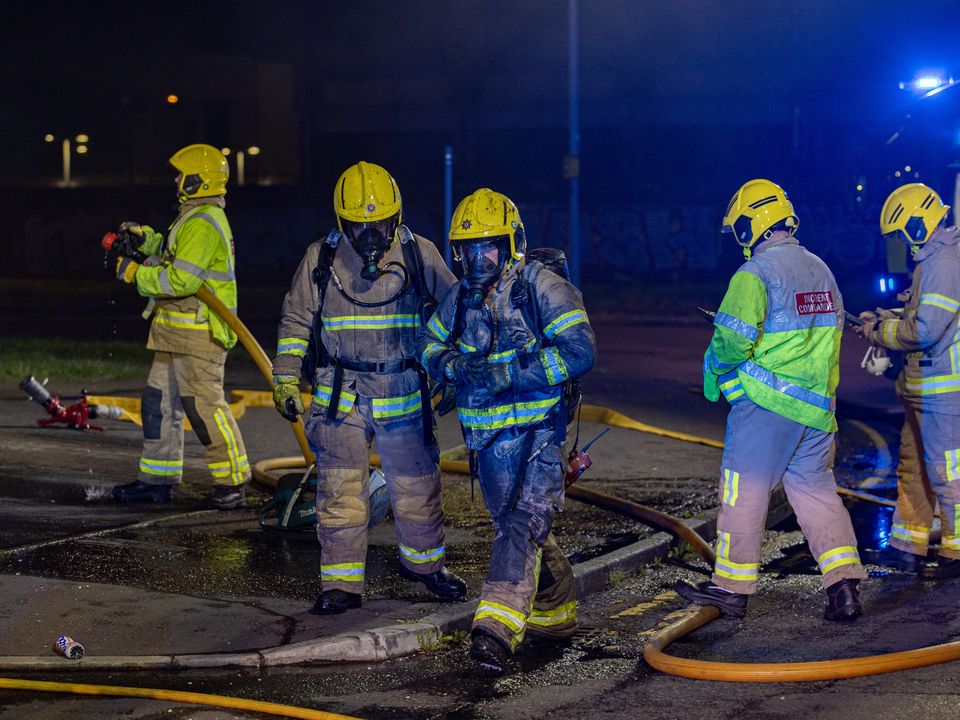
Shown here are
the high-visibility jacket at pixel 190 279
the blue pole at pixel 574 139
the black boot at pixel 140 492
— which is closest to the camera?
the high-visibility jacket at pixel 190 279

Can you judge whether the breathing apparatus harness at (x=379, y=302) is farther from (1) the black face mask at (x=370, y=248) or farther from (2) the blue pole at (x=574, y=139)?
(2) the blue pole at (x=574, y=139)

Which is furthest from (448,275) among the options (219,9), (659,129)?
(219,9)

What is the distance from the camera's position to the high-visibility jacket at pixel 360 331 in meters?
6.03

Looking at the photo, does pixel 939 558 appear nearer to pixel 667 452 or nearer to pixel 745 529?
pixel 745 529

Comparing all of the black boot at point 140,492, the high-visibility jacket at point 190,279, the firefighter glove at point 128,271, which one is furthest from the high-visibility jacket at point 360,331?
the black boot at point 140,492

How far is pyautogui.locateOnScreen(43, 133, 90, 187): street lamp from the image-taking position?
1823 inches

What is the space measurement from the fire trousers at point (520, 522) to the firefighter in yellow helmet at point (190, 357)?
292cm

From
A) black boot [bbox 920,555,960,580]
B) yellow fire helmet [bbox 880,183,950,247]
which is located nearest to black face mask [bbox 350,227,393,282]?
yellow fire helmet [bbox 880,183,950,247]

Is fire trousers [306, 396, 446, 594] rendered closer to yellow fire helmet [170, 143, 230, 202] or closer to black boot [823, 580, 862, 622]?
black boot [823, 580, 862, 622]

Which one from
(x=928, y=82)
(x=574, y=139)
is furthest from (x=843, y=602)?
(x=574, y=139)

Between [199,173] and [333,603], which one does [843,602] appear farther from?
[199,173]

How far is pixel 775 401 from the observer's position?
19.3 feet

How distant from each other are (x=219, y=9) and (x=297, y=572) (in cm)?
4116

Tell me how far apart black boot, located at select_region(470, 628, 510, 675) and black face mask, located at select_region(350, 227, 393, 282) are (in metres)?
1.63
